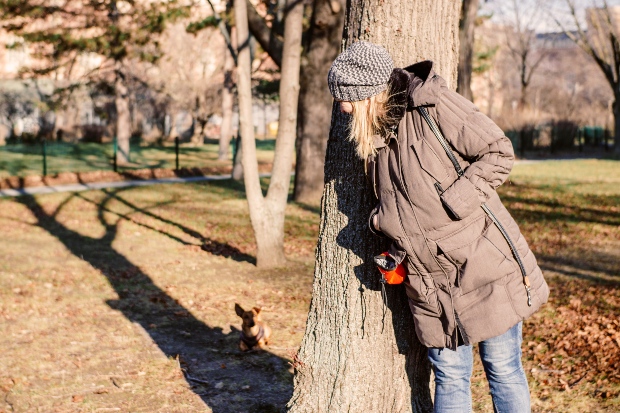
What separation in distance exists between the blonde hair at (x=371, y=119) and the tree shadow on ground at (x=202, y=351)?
2102 millimetres

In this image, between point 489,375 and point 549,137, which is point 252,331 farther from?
point 549,137

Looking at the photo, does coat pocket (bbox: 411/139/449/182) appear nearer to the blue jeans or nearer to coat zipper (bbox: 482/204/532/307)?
coat zipper (bbox: 482/204/532/307)

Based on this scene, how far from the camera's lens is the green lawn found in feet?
67.8

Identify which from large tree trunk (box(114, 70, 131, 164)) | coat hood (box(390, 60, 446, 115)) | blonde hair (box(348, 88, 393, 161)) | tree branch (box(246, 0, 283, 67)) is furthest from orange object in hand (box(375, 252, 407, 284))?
large tree trunk (box(114, 70, 131, 164))

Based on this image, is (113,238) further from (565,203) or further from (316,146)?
→ (565,203)

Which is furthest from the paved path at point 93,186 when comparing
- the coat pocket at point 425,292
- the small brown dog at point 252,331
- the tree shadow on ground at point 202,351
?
the coat pocket at point 425,292

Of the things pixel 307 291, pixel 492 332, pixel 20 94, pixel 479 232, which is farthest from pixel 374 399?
pixel 20 94

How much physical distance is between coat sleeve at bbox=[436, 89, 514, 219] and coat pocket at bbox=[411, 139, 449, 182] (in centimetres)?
7

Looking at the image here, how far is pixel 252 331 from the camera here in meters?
5.19

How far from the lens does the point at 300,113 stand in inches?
538

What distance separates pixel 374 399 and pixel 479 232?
3.47 ft

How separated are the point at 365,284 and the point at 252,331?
7.15ft

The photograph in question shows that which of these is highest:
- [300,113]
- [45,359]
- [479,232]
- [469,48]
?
[469,48]

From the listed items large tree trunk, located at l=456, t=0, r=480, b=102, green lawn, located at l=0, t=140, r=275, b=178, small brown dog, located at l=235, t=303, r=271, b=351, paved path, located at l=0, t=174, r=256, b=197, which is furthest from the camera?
green lawn, located at l=0, t=140, r=275, b=178
